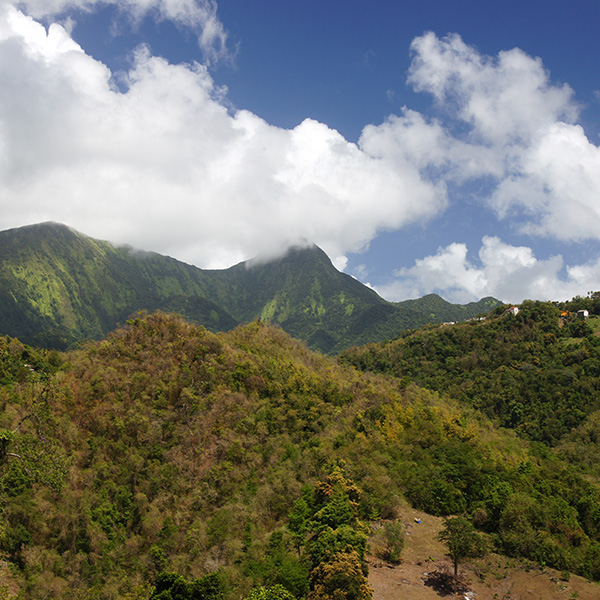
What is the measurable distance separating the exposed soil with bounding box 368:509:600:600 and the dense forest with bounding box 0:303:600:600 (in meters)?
1.53

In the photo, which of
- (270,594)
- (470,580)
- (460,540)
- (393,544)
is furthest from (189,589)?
(470,580)

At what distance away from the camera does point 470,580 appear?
26.5 meters

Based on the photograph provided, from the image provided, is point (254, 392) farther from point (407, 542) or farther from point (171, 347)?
point (407, 542)

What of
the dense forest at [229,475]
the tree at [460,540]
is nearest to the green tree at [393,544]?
the dense forest at [229,475]

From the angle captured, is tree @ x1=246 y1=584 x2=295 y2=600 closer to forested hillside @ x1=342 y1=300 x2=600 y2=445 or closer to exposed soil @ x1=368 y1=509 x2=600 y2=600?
exposed soil @ x1=368 y1=509 x2=600 y2=600

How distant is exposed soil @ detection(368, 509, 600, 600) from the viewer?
81.4 ft

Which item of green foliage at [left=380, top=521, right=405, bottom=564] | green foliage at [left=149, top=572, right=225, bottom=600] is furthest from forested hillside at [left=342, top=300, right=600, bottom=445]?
green foliage at [left=149, top=572, right=225, bottom=600]

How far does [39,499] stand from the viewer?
33750 millimetres

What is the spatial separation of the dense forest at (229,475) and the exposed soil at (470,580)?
153 cm

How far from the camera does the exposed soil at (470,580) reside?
977 inches

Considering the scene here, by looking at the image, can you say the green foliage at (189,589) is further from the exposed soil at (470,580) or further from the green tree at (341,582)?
the exposed soil at (470,580)

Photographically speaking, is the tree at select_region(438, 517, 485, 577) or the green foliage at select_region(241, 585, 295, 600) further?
the tree at select_region(438, 517, 485, 577)

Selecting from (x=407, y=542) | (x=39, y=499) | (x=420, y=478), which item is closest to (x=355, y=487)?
(x=407, y=542)

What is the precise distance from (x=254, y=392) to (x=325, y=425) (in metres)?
8.78
